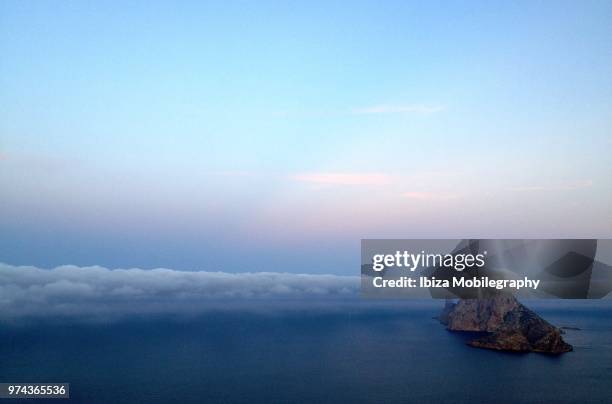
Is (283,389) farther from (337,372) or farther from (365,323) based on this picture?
(365,323)

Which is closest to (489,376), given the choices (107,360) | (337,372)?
(337,372)

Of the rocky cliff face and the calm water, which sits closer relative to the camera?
the calm water

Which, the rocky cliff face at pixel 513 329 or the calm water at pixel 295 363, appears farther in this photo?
the rocky cliff face at pixel 513 329

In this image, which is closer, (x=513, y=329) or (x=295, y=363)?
(x=295, y=363)
